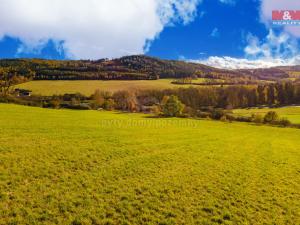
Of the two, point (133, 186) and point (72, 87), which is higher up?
point (72, 87)

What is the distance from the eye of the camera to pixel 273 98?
180125 millimetres

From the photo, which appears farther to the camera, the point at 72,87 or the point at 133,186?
the point at 72,87

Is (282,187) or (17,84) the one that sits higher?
(17,84)

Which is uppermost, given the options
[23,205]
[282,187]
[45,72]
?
[45,72]

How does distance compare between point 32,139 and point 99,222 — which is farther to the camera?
point 32,139

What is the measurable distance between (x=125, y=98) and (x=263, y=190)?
4960 inches

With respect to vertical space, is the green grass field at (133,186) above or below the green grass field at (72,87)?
below

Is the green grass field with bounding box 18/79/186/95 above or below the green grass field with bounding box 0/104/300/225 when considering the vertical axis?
above

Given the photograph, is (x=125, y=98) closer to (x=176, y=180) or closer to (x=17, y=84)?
(x=17, y=84)

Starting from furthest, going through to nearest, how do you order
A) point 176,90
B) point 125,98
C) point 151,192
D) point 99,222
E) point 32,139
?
point 176,90 → point 125,98 → point 32,139 → point 151,192 → point 99,222

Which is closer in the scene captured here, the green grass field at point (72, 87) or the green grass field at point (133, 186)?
the green grass field at point (133, 186)

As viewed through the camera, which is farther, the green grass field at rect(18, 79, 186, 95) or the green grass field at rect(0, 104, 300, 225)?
the green grass field at rect(18, 79, 186, 95)

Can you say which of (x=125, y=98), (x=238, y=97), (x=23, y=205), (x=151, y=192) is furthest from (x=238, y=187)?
(x=238, y=97)

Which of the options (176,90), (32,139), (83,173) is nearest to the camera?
(83,173)
